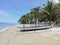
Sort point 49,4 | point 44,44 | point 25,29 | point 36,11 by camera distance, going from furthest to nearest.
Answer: point 36,11
point 49,4
point 25,29
point 44,44

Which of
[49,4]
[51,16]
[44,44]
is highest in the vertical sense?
[49,4]

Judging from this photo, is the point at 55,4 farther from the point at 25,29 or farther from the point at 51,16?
the point at 25,29

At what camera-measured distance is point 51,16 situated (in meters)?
31.3

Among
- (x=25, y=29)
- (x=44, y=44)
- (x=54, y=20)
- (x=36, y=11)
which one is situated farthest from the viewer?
(x=36, y=11)

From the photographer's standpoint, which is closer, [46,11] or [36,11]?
[46,11]

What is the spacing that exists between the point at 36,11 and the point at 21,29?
55.4 feet

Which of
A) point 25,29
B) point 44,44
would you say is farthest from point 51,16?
point 44,44

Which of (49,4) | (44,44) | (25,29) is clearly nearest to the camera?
(44,44)

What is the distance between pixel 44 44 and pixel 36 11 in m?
30.8

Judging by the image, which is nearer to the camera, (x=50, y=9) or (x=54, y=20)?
(x=50, y=9)

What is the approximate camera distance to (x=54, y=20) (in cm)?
3409

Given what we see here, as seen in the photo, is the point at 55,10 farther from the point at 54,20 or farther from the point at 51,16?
the point at 54,20

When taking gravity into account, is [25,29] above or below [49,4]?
below

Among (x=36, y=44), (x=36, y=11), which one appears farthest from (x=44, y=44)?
(x=36, y=11)
